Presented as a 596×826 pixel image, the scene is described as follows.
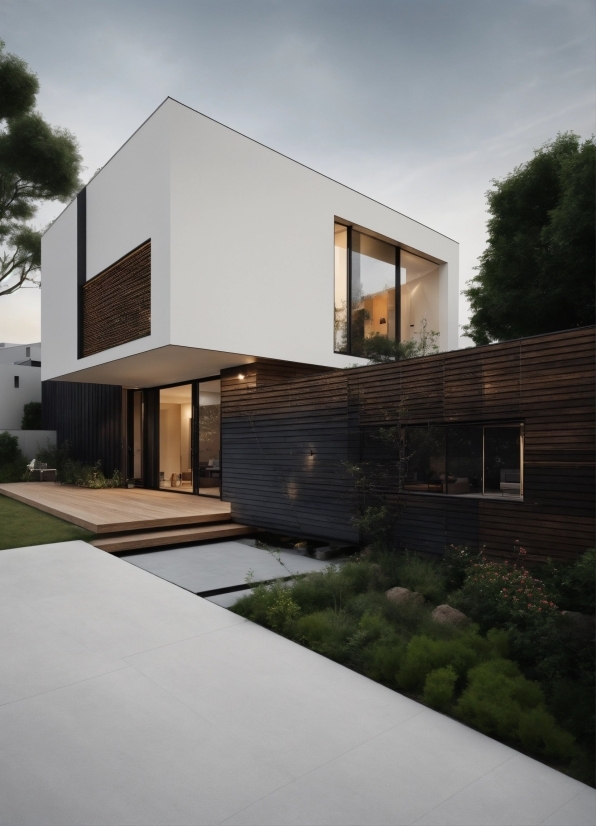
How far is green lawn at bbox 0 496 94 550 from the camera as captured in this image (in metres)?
7.70

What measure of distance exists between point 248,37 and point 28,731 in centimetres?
547

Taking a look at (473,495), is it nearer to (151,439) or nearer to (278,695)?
(278,695)

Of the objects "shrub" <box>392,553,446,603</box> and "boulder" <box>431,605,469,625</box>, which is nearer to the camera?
"boulder" <box>431,605,469,625</box>

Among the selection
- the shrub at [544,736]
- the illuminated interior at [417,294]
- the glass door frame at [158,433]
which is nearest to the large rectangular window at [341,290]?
the illuminated interior at [417,294]

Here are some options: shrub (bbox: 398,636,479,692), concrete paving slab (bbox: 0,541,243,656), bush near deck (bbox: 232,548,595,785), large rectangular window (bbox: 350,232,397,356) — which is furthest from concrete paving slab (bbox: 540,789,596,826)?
large rectangular window (bbox: 350,232,397,356)

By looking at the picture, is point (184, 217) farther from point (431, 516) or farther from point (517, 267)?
point (517, 267)

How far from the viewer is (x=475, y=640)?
401 centimetres

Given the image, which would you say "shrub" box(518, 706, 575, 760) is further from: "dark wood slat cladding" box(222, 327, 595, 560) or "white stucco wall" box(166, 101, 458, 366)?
"white stucco wall" box(166, 101, 458, 366)

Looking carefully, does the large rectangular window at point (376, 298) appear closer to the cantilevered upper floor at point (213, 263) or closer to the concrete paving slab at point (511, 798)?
the cantilevered upper floor at point (213, 263)

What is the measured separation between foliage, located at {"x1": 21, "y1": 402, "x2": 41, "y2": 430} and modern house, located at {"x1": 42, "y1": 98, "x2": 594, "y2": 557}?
24.3ft

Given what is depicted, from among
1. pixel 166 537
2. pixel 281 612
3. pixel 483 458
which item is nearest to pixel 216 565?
pixel 166 537

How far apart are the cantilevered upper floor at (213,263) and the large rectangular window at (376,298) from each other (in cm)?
4

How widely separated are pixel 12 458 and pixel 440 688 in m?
17.2

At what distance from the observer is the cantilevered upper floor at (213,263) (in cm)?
824
